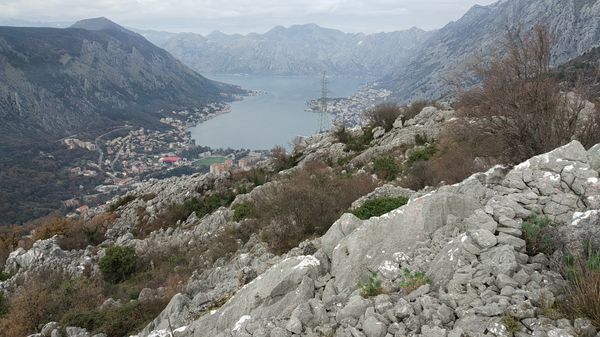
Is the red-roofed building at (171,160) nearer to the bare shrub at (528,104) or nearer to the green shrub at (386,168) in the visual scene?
the green shrub at (386,168)

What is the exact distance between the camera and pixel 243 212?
15727 millimetres

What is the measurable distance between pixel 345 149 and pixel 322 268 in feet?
64.1

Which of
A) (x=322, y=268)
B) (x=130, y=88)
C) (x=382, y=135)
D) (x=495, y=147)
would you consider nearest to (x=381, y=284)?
(x=322, y=268)

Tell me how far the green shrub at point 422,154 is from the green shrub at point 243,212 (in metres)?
7.73

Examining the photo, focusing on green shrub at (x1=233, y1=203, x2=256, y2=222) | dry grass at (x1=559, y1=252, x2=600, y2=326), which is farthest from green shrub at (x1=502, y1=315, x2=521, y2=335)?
green shrub at (x1=233, y1=203, x2=256, y2=222)

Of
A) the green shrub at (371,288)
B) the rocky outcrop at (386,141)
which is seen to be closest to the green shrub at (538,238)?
the green shrub at (371,288)

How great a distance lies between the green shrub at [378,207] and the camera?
933 centimetres

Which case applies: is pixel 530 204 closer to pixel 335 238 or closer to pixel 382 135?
pixel 335 238

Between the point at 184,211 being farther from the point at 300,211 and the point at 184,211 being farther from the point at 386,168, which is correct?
the point at 300,211

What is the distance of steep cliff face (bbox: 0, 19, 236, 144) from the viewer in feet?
365

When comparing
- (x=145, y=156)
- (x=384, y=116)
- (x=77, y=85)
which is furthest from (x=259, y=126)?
(x=384, y=116)

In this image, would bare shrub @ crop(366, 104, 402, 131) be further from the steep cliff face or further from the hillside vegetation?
the steep cliff face

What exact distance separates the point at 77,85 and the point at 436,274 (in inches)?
6087

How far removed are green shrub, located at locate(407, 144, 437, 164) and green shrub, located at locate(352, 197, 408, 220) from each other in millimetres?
8858
